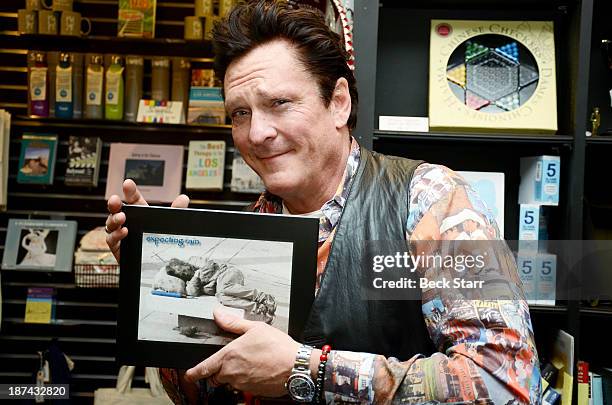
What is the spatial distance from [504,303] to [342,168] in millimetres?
526

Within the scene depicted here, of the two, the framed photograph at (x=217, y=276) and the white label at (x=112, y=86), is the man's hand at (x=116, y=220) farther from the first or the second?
the white label at (x=112, y=86)

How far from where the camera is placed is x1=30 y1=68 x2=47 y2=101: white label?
3.54 meters

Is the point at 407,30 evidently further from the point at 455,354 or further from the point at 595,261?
the point at 455,354

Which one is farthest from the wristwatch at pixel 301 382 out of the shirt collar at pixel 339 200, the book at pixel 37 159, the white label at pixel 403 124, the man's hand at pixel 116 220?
the book at pixel 37 159

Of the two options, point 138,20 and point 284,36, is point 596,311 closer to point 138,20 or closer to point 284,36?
point 284,36

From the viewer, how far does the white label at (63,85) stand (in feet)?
11.5

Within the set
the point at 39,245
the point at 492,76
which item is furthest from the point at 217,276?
the point at 39,245

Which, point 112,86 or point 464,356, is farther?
point 112,86

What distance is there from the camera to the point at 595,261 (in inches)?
91.1

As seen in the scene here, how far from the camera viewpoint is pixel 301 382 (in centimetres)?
120

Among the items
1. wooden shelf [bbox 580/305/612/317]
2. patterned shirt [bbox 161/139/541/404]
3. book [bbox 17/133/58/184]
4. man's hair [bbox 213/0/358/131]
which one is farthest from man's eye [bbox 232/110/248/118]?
book [bbox 17/133/58/184]

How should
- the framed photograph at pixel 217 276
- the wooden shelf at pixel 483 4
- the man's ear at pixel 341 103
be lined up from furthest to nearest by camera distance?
the wooden shelf at pixel 483 4
the man's ear at pixel 341 103
the framed photograph at pixel 217 276

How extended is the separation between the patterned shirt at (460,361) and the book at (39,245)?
287cm

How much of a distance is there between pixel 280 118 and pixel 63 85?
8.24 feet
